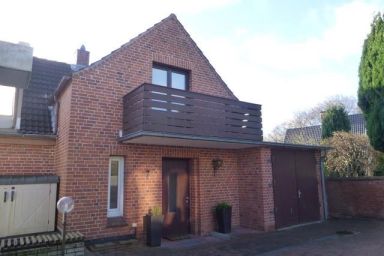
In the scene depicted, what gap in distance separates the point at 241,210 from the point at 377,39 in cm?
958

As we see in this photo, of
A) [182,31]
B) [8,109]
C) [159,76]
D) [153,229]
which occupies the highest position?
[182,31]

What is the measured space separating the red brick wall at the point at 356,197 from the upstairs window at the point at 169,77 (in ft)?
26.4

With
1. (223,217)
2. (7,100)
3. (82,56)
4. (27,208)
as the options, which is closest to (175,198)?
(223,217)

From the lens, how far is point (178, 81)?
36.1 ft

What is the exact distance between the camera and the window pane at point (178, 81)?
10.9 m

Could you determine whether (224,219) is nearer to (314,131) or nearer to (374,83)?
(374,83)

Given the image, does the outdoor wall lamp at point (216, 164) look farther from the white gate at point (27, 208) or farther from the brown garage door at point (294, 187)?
the white gate at point (27, 208)

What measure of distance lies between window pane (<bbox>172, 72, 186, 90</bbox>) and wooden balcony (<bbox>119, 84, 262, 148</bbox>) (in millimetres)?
1969

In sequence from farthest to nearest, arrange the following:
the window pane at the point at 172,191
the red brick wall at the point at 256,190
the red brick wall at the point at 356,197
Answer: the red brick wall at the point at 356,197, the red brick wall at the point at 256,190, the window pane at the point at 172,191

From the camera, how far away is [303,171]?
12180 mm

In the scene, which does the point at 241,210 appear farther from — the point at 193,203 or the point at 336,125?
the point at 336,125

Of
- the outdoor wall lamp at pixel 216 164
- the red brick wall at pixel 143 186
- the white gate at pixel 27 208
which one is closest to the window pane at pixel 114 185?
the red brick wall at pixel 143 186

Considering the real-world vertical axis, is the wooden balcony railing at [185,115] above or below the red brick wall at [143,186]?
above

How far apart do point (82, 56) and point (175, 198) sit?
7.70 m
